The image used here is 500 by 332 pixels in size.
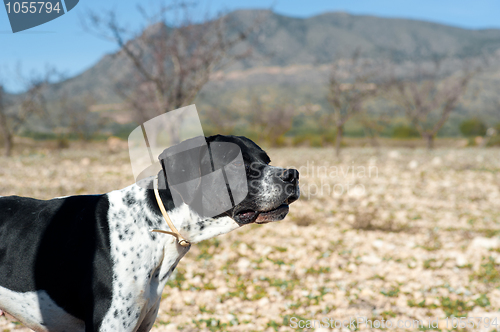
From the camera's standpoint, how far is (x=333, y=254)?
579cm

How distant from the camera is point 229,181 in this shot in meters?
2.53

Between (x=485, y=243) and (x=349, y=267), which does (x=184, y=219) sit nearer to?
(x=349, y=267)

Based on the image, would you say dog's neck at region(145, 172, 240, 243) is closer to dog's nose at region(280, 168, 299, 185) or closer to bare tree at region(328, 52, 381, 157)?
dog's nose at region(280, 168, 299, 185)

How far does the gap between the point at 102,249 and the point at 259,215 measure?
3.51 feet

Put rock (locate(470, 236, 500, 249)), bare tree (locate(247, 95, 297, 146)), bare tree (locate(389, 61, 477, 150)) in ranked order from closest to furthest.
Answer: rock (locate(470, 236, 500, 249)), bare tree (locate(389, 61, 477, 150)), bare tree (locate(247, 95, 297, 146))

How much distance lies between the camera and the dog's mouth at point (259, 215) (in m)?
2.58

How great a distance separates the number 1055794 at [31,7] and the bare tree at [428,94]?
937 inches

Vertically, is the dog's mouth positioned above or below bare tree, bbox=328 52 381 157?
above

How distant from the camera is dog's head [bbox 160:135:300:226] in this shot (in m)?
2.45

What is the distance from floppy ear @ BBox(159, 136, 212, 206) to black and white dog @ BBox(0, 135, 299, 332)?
75mm

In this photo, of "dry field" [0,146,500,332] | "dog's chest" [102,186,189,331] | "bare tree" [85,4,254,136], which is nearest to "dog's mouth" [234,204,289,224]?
"dog's chest" [102,186,189,331]

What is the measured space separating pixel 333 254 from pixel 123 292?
4128 mm

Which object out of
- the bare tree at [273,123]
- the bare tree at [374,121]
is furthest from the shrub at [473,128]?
the bare tree at [273,123]

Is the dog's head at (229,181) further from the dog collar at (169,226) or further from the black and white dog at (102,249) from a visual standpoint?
the dog collar at (169,226)
